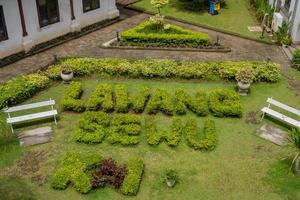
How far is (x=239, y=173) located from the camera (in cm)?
1382

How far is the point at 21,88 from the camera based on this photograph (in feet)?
57.9

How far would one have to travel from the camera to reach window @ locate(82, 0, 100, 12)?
A: 2515 centimetres

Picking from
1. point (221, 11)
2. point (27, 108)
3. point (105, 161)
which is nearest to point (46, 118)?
point (27, 108)

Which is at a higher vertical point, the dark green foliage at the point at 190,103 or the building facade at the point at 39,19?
the building facade at the point at 39,19

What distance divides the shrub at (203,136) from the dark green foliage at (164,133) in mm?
412

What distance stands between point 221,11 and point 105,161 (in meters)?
19.7

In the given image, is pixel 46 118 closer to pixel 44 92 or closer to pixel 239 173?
pixel 44 92

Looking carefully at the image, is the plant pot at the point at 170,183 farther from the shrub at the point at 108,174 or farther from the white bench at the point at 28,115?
the white bench at the point at 28,115

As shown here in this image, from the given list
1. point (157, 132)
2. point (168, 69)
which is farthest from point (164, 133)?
point (168, 69)

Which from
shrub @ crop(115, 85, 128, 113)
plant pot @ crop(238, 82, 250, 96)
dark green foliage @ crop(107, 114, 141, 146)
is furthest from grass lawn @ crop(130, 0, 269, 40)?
dark green foliage @ crop(107, 114, 141, 146)

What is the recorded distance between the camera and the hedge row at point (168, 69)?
63.2 ft

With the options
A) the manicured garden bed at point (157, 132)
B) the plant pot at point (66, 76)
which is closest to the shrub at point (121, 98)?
the manicured garden bed at point (157, 132)

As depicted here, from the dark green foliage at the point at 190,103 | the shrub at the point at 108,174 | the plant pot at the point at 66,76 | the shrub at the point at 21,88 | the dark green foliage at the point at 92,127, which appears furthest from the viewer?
the plant pot at the point at 66,76

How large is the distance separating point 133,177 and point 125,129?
2.88 metres
